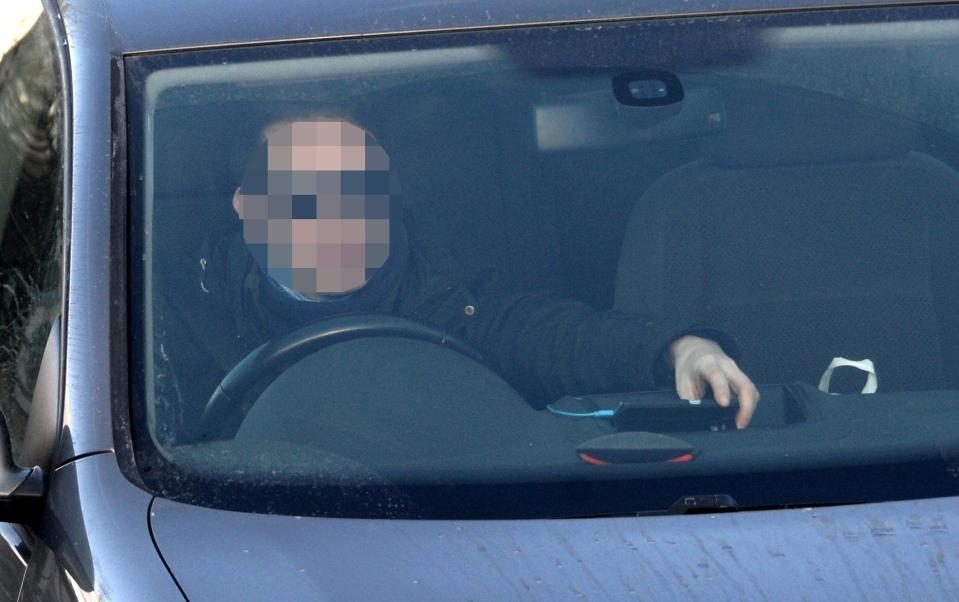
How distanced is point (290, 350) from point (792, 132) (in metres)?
0.86

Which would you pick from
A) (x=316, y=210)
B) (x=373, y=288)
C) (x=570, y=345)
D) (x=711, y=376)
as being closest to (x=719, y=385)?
(x=711, y=376)

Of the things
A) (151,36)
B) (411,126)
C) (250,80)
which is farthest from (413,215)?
(151,36)

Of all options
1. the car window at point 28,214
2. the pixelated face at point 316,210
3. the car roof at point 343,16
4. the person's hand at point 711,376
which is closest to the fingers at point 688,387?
the person's hand at point 711,376

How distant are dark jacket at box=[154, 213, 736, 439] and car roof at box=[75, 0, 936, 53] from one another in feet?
1.01

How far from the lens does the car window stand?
85.1 inches

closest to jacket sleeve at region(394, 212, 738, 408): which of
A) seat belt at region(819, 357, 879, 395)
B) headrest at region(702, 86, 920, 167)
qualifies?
seat belt at region(819, 357, 879, 395)

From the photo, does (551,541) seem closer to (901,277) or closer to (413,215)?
(413,215)

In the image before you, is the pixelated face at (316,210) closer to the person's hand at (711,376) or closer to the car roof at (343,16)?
the car roof at (343,16)

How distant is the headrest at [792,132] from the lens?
229cm

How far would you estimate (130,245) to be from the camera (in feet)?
6.80

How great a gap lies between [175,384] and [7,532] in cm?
32

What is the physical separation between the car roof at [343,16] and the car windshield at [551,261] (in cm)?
2

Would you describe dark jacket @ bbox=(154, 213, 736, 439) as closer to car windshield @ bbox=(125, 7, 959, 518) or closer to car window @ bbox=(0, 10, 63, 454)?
car windshield @ bbox=(125, 7, 959, 518)

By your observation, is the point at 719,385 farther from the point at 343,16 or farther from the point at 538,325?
the point at 343,16
